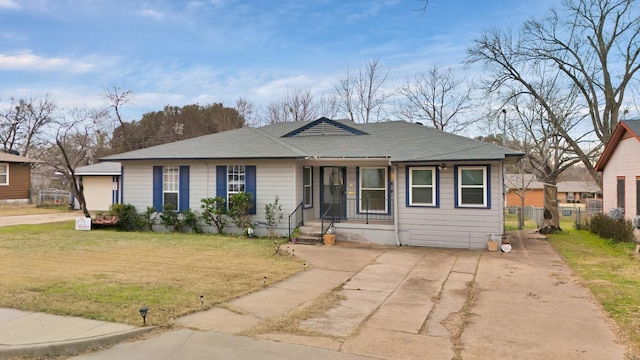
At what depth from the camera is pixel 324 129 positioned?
17.0m

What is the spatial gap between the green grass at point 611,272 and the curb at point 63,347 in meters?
5.91

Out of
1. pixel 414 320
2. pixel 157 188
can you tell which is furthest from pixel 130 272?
pixel 157 188

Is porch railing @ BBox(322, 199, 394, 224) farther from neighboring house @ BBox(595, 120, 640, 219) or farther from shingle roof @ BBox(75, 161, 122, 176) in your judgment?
shingle roof @ BBox(75, 161, 122, 176)

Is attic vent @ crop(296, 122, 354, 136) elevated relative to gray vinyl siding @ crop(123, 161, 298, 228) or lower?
elevated

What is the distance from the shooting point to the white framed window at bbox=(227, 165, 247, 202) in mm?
14789

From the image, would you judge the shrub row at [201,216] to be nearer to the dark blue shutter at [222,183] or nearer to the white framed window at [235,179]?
the dark blue shutter at [222,183]

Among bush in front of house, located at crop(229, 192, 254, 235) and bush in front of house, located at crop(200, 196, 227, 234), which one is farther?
bush in front of house, located at crop(200, 196, 227, 234)

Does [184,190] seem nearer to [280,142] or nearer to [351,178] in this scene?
[280,142]

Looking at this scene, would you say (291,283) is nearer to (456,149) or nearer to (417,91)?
(456,149)

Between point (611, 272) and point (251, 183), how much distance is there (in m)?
10.5

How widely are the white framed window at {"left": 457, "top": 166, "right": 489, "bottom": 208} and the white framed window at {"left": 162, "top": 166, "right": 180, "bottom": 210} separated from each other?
33.0 ft

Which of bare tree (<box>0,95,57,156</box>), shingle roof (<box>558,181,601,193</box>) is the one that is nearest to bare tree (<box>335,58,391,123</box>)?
bare tree (<box>0,95,57,156</box>)

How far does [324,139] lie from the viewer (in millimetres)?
16328

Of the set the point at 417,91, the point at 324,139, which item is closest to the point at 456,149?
the point at 324,139
